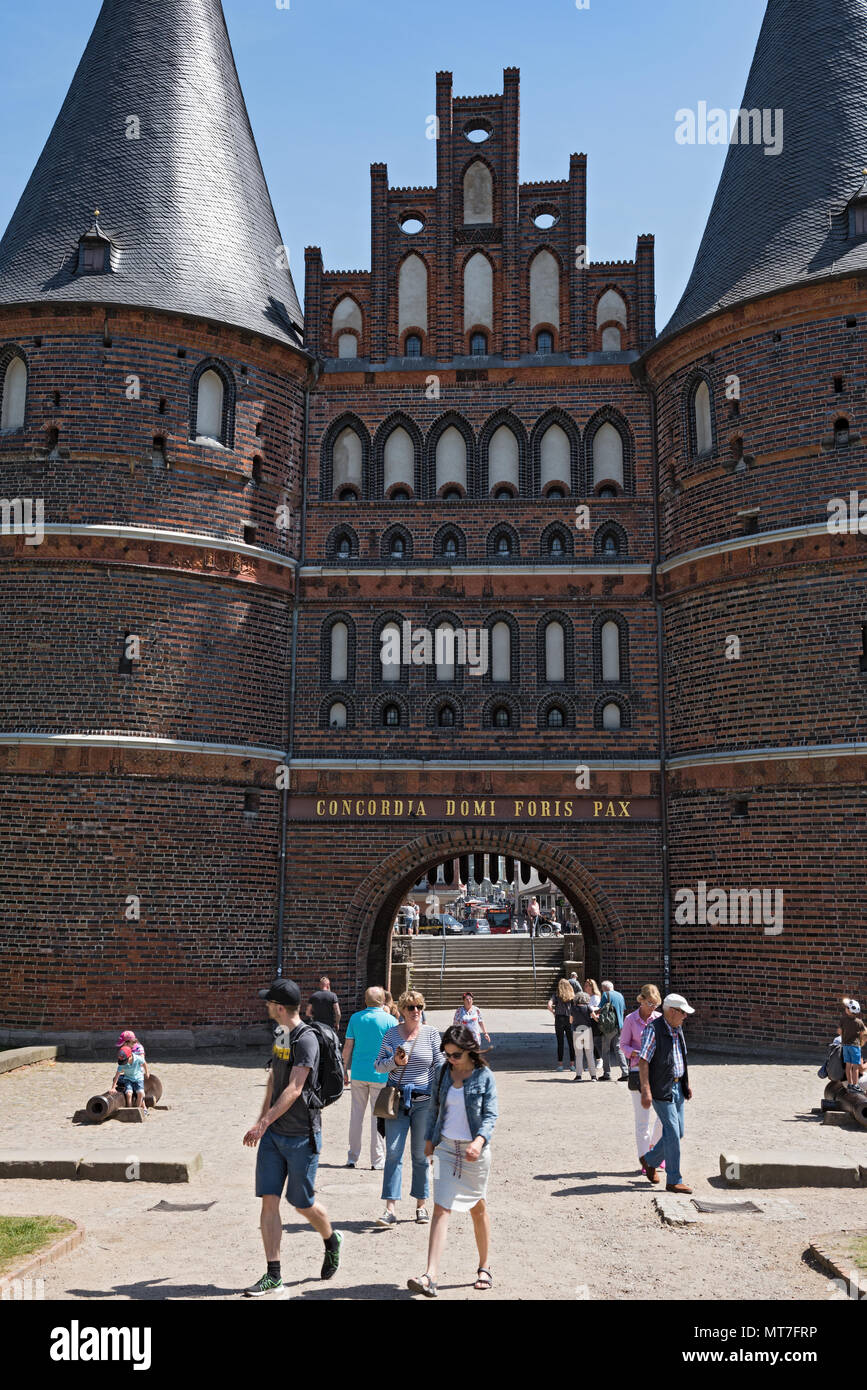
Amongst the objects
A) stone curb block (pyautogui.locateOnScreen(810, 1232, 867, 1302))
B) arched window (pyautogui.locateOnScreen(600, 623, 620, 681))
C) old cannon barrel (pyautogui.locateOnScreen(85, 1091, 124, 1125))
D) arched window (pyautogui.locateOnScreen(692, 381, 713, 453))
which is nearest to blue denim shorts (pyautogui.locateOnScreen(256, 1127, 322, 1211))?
stone curb block (pyautogui.locateOnScreen(810, 1232, 867, 1302))

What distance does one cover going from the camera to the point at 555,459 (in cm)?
2036

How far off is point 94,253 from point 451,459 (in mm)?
6447

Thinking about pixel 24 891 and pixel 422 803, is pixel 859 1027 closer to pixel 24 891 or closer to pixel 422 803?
pixel 422 803

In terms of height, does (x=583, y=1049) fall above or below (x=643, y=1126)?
below

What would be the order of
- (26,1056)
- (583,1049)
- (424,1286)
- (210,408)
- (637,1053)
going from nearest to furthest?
(424,1286) → (637,1053) → (26,1056) → (583,1049) → (210,408)

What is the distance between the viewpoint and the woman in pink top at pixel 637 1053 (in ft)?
31.0

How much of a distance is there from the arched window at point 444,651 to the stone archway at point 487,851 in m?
2.55

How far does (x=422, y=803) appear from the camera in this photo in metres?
19.2

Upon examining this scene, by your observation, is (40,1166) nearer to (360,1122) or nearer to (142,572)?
(360,1122)

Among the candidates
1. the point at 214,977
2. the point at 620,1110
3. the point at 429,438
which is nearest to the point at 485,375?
the point at 429,438

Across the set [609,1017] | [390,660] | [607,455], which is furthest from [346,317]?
[609,1017]

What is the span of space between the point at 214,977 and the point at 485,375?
10.6 metres

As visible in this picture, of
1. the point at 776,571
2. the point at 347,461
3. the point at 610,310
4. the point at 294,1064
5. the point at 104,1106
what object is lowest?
the point at 104,1106

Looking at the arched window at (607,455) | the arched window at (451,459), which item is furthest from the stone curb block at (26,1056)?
the arched window at (607,455)
